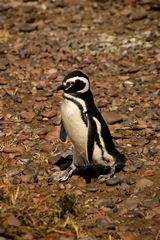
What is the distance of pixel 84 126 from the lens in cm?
635

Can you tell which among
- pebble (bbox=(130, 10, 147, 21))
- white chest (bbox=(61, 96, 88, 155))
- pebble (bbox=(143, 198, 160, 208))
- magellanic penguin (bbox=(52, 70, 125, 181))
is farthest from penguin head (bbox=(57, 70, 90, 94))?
pebble (bbox=(130, 10, 147, 21))

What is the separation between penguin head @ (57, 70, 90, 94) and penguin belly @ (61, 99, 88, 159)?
136mm

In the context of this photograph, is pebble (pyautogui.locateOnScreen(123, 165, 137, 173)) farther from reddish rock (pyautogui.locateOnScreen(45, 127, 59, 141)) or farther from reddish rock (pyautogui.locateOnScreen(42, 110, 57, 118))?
reddish rock (pyautogui.locateOnScreen(42, 110, 57, 118))

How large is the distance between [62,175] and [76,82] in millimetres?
1033

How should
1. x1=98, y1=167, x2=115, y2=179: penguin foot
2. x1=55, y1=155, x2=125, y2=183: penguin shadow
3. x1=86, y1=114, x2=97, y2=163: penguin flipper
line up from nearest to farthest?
x1=86, y1=114, x2=97, y2=163: penguin flipper → x1=98, y1=167, x2=115, y2=179: penguin foot → x1=55, y1=155, x2=125, y2=183: penguin shadow

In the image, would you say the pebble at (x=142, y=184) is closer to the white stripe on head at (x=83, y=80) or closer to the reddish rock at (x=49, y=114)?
the white stripe on head at (x=83, y=80)

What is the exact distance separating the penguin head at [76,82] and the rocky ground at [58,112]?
1.01m

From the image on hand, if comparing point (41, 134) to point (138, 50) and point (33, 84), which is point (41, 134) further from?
point (138, 50)

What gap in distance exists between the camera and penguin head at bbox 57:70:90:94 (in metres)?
6.23

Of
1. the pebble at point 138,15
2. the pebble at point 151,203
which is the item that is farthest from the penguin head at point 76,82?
the pebble at point 138,15

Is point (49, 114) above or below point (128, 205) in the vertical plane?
below

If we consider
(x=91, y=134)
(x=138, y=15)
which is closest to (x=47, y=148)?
(x=91, y=134)

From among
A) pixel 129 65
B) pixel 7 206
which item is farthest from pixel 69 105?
pixel 129 65

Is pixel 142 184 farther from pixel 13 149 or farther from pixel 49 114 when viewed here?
pixel 49 114
